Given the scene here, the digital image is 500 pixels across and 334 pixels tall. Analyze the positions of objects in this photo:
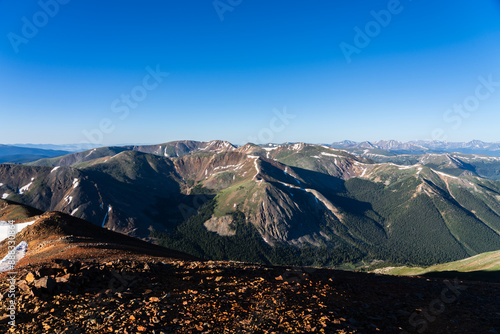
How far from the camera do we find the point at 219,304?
13930mm

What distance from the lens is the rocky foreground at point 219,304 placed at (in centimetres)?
1134

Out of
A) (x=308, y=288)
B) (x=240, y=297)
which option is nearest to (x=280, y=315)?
(x=240, y=297)

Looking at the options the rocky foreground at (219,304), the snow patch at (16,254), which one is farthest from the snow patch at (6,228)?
the rocky foreground at (219,304)

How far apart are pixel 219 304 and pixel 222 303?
0.27 m

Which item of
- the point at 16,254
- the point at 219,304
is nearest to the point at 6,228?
the point at 16,254

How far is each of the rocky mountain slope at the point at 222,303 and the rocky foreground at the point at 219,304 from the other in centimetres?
5

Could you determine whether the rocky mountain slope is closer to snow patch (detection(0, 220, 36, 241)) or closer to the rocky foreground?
the rocky foreground

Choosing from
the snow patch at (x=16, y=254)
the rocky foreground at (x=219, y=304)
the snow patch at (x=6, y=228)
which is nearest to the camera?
the rocky foreground at (x=219, y=304)

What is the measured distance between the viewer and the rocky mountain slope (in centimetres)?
1138

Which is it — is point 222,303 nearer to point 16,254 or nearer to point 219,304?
point 219,304

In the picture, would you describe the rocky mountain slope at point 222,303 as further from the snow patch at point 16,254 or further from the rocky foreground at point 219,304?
the snow patch at point 16,254

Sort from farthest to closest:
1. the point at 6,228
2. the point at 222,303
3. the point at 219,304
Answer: the point at 6,228 < the point at 222,303 < the point at 219,304

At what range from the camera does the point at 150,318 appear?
11430 millimetres

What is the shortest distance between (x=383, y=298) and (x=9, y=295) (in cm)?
2534
